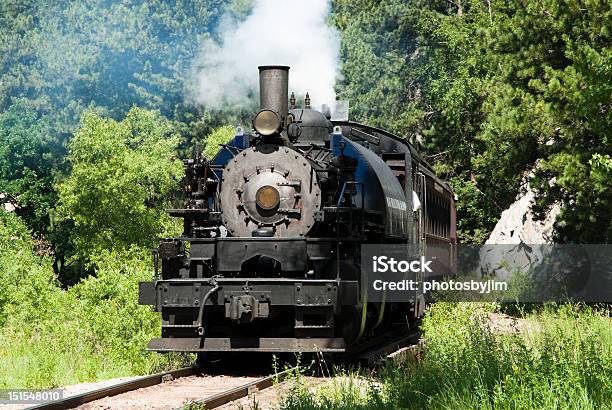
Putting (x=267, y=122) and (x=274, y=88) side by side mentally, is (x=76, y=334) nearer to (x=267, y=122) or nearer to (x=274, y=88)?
(x=267, y=122)

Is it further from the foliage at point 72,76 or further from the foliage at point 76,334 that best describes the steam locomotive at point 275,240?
the foliage at point 72,76

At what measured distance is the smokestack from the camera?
523 inches

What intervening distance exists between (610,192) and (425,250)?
13.9 feet

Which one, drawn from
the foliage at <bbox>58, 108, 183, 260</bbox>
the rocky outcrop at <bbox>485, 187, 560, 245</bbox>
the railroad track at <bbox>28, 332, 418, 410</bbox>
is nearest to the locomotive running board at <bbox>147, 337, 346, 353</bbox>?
the railroad track at <bbox>28, 332, 418, 410</bbox>

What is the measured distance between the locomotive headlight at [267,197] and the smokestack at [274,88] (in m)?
1.07

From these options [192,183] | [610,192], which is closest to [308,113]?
[192,183]

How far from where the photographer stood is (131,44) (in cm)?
4553

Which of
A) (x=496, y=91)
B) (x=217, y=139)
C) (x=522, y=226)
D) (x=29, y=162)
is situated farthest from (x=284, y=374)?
(x=29, y=162)

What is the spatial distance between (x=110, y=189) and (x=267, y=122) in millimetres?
32898

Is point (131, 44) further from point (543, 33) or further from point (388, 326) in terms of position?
point (388, 326)

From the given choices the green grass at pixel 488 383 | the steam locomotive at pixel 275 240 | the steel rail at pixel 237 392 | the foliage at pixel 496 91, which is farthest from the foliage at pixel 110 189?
the green grass at pixel 488 383

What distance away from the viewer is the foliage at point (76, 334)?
13.1 metres

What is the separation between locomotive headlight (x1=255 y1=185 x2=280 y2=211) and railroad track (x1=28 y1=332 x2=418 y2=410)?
7.15 feet

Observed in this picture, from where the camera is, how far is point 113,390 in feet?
34.5
